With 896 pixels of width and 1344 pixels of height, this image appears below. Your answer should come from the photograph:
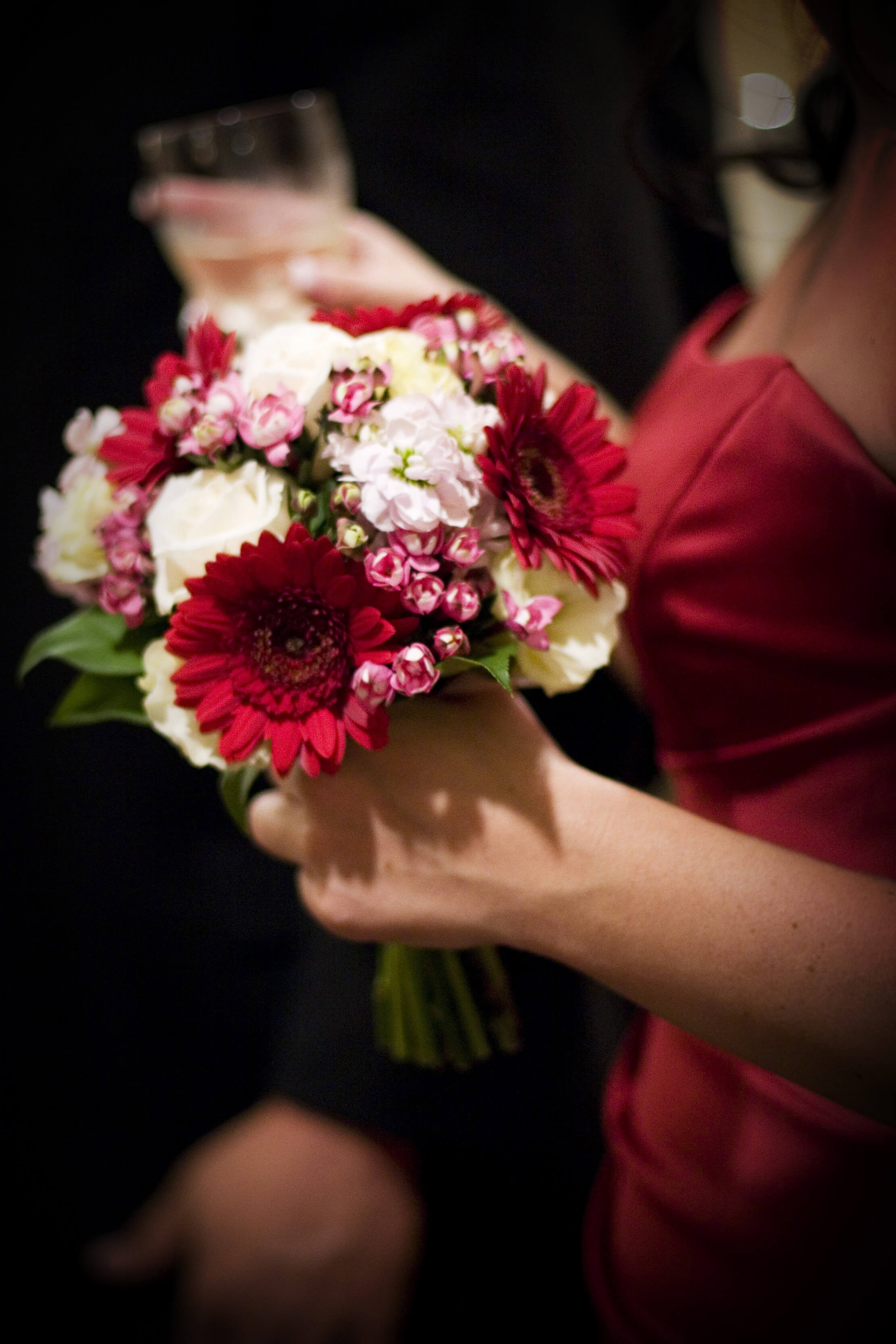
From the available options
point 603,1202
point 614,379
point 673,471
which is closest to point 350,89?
point 614,379

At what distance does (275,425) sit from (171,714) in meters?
0.20

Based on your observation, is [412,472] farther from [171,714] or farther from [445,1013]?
[445,1013]

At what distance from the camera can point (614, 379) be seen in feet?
4.53

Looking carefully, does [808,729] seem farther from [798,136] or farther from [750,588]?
[798,136]

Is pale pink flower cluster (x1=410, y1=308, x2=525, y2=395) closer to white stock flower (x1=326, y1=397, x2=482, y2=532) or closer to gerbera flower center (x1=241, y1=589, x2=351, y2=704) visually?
white stock flower (x1=326, y1=397, x2=482, y2=532)

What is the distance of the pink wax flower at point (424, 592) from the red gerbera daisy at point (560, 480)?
6 cm

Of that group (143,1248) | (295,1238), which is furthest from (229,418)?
(143,1248)

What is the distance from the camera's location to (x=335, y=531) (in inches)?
19.5

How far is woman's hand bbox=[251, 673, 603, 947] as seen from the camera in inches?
23.0

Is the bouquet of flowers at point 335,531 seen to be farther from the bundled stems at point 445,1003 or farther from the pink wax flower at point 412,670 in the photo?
the bundled stems at point 445,1003

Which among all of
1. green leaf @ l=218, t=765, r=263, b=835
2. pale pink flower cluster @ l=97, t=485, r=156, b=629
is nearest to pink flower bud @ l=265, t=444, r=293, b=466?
pale pink flower cluster @ l=97, t=485, r=156, b=629

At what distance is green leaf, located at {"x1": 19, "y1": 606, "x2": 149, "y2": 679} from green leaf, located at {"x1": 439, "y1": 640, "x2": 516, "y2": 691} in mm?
240

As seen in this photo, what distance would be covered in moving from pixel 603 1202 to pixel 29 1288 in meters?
1.04

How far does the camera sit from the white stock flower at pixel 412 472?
456 millimetres
